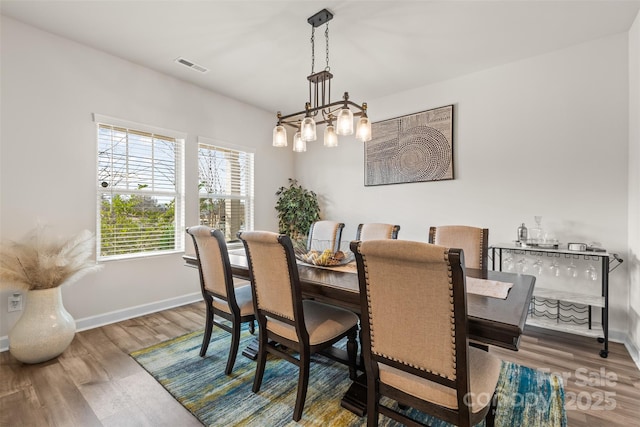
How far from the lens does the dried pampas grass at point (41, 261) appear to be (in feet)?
7.34

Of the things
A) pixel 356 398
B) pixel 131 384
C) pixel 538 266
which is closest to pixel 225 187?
pixel 131 384

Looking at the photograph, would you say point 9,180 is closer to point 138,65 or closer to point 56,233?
point 56,233

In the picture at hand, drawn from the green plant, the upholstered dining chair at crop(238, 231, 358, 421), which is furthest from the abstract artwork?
the upholstered dining chair at crop(238, 231, 358, 421)

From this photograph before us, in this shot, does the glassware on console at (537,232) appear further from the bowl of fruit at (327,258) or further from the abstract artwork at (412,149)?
the bowl of fruit at (327,258)

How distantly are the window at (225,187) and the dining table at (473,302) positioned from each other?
5.41 ft

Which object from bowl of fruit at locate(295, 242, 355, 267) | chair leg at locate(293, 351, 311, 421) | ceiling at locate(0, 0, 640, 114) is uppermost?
ceiling at locate(0, 0, 640, 114)

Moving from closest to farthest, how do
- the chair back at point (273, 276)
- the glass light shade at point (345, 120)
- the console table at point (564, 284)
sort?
the chair back at point (273, 276)
the glass light shade at point (345, 120)
the console table at point (564, 284)

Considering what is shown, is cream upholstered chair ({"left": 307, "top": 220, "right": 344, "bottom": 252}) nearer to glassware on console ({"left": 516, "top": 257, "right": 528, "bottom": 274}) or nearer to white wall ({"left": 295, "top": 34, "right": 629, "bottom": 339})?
white wall ({"left": 295, "top": 34, "right": 629, "bottom": 339})

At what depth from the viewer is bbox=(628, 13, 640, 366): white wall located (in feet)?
7.74

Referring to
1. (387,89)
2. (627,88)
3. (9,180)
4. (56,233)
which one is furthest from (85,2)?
(627,88)

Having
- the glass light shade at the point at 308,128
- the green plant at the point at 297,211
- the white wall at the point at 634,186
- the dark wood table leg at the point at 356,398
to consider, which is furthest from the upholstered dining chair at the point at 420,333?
the green plant at the point at 297,211

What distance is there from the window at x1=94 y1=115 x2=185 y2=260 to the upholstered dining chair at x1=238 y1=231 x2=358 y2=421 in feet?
6.99

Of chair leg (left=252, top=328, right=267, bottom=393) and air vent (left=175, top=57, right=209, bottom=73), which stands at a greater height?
air vent (left=175, top=57, right=209, bottom=73)

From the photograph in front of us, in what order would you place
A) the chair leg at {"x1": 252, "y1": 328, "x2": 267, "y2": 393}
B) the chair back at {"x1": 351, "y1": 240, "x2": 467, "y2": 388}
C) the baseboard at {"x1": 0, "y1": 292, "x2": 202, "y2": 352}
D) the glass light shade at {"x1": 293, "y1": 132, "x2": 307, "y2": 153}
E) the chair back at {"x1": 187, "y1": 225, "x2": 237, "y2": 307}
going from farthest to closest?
the baseboard at {"x1": 0, "y1": 292, "x2": 202, "y2": 352} → the glass light shade at {"x1": 293, "y1": 132, "x2": 307, "y2": 153} → the chair back at {"x1": 187, "y1": 225, "x2": 237, "y2": 307} → the chair leg at {"x1": 252, "y1": 328, "x2": 267, "y2": 393} → the chair back at {"x1": 351, "y1": 240, "x2": 467, "y2": 388}
